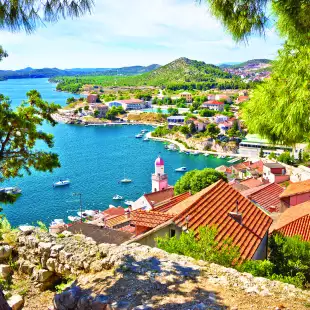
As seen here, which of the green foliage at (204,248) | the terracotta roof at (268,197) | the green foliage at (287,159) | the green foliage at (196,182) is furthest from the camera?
the green foliage at (287,159)

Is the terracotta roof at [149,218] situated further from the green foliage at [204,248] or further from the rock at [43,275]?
the rock at [43,275]

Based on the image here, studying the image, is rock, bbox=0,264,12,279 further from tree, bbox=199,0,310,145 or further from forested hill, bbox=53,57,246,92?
forested hill, bbox=53,57,246,92

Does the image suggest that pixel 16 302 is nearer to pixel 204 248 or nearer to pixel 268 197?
pixel 204 248

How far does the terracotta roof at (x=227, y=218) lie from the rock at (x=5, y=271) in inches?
126

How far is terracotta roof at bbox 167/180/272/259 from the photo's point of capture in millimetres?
7004

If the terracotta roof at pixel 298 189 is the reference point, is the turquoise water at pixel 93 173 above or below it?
below

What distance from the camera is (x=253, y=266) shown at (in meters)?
6.08

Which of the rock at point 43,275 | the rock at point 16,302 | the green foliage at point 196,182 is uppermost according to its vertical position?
the rock at point 43,275

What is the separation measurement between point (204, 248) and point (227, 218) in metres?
1.87

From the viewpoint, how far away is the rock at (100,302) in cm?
399

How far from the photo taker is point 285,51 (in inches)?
163

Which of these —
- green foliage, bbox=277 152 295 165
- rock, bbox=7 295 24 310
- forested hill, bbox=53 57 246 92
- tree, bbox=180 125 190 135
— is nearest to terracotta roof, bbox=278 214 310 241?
rock, bbox=7 295 24 310

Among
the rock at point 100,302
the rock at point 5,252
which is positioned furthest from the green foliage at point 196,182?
the rock at point 100,302

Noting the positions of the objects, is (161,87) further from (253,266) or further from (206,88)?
(253,266)
